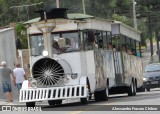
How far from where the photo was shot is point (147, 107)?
65.7 ft

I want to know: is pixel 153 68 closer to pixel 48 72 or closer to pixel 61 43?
pixel 61 43

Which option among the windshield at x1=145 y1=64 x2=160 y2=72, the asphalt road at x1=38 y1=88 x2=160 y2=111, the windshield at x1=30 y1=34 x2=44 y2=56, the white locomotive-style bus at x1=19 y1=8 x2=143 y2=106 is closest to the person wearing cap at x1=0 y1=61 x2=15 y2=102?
the white locomotive-style bus at x1=19 y1=8 x2=143 y2=106

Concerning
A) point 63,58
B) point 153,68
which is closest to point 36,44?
point 63,58

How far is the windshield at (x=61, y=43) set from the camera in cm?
2309

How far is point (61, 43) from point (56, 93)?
5.95ft

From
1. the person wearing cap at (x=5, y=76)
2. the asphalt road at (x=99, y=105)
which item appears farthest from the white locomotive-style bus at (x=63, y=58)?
the person wearing cap at (x=5, y=76)

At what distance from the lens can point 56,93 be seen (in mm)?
22422

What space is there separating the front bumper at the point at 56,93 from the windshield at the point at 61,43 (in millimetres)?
1344

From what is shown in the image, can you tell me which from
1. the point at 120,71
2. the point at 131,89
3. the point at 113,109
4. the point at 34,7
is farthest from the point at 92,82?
the point at 34,7

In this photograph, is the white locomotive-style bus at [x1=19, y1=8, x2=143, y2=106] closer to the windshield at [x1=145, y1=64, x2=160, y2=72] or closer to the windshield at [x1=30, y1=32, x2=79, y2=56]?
the windshield at [x1=30, y1=32, x2=79, y2=56]

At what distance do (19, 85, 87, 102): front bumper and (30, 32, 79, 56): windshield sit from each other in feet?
4.41

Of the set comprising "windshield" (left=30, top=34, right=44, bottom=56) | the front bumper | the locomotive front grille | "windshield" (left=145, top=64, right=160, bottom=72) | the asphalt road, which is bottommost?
"windshield" (left=145, top=64, right=160, bottom=72)

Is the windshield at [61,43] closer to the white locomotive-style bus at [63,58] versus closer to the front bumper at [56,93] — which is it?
the white locomotive-style bus at [63,58]

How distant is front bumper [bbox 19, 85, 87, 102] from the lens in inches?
878
